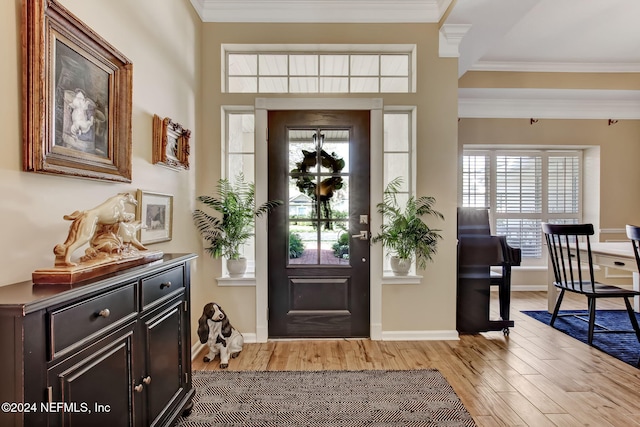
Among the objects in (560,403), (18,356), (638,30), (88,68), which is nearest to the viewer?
(18,356)

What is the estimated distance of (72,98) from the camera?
4.52 ft

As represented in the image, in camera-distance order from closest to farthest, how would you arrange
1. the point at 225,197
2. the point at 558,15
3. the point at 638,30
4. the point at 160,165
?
the point at 160,165, the point at 225,197, the point at 558,15, the point at 638,30

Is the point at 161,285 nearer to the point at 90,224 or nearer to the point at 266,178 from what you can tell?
the point at 90,224

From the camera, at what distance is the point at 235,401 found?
2.04 meters

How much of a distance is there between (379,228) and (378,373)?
1222 mm

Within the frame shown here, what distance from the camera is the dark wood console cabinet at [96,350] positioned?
0.86 metres

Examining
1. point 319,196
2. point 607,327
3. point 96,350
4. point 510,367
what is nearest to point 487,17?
point 319,196

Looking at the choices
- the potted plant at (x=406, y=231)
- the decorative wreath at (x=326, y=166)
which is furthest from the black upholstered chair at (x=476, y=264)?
the decorative wreath at (x=326, y=166)

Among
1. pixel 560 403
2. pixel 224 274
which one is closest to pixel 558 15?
pixel 560 403

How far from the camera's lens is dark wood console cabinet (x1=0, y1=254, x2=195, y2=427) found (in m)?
0.86

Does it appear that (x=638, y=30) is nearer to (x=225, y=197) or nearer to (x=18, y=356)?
(x=225, y=197)

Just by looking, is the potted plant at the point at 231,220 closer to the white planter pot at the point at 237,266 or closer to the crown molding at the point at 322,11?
the white planter pot at the point at 237,266

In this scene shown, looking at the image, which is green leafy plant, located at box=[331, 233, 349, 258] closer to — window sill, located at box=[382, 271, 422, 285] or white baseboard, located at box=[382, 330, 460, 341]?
window sill, located at box=[382, 271, 422, 285]

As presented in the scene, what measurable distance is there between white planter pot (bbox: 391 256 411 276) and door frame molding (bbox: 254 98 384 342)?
13cm
